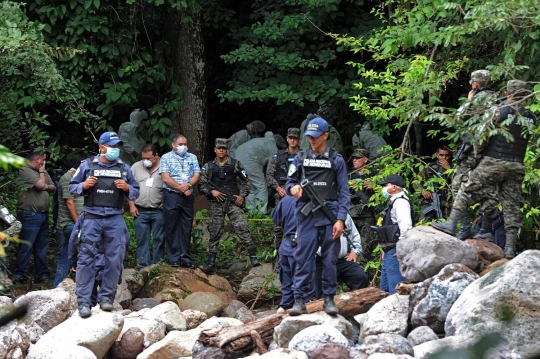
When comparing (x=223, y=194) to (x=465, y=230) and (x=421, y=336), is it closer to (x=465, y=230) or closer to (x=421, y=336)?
(x=465, y=230)

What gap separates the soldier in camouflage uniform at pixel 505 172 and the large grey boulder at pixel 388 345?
1.72 meters

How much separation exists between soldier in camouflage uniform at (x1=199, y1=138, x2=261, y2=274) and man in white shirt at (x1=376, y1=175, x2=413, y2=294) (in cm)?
330

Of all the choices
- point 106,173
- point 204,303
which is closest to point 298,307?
point 106,173

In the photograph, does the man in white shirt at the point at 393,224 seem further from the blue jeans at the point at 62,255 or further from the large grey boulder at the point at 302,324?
the blue jeans at the point at 62,255

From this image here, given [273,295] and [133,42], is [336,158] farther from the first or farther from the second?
[133,42]

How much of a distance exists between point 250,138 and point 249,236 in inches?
113

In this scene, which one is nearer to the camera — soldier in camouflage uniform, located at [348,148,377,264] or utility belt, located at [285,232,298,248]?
utility belt, located at [285,232,298,248]

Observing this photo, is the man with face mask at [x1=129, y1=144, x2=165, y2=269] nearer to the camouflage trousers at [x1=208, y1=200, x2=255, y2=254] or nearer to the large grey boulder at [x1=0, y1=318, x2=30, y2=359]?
the camouflage trousers at [x1=208, y1=200, x2=255, y2=254]

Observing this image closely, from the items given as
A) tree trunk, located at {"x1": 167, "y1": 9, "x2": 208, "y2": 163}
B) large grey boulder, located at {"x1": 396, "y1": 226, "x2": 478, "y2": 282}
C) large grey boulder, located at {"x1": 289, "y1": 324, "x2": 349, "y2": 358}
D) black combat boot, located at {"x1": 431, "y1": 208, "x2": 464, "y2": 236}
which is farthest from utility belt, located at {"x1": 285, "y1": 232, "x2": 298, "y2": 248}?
tree trunk, located at {"x1": 167, "y1": 9, "x2": 208, "y2": 163}

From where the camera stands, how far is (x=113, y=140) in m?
9.64

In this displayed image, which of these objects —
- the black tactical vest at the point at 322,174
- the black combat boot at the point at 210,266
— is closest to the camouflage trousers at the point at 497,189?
the black tactical vest at the point at 322,174

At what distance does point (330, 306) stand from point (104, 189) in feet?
9.15

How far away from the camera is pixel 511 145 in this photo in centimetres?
897

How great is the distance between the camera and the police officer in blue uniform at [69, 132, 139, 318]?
9461 mm
